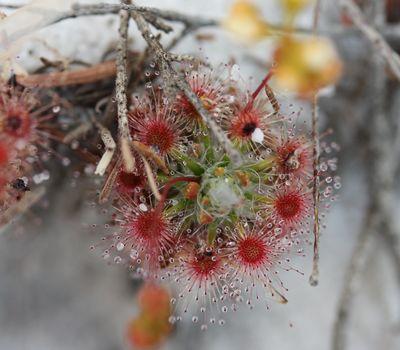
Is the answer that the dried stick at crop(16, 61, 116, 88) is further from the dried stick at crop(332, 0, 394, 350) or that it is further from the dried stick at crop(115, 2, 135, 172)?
the dried stick at crop(332, 0, 394, 350)

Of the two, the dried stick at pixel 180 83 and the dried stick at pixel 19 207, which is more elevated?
the dried stick at pixel 180 83

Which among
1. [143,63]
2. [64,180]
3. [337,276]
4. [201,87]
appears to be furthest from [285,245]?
[337,276]

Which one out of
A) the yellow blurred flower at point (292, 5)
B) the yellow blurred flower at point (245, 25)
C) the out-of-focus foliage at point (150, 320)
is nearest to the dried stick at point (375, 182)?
the out-of-focus foliage at point (150, 320)

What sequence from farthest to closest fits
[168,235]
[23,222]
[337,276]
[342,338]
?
[337,276], [342,338], [23,222], [168,235]

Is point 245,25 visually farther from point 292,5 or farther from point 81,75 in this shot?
point 81,75

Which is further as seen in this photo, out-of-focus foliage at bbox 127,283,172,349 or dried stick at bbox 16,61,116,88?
out-of-focus foliage at bbox 127,283,172,349

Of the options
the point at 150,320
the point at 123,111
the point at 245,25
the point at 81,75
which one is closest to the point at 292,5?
the point at 245,25

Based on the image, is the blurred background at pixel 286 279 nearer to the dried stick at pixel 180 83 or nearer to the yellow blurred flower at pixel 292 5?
the dried stick at pixel 180 83

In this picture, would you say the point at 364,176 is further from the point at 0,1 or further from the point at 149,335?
the point at 0,1

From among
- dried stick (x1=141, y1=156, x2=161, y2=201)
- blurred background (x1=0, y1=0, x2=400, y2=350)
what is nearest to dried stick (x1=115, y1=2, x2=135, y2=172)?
dried stick (x1=141, y1=156, x2=161, y2=201)
